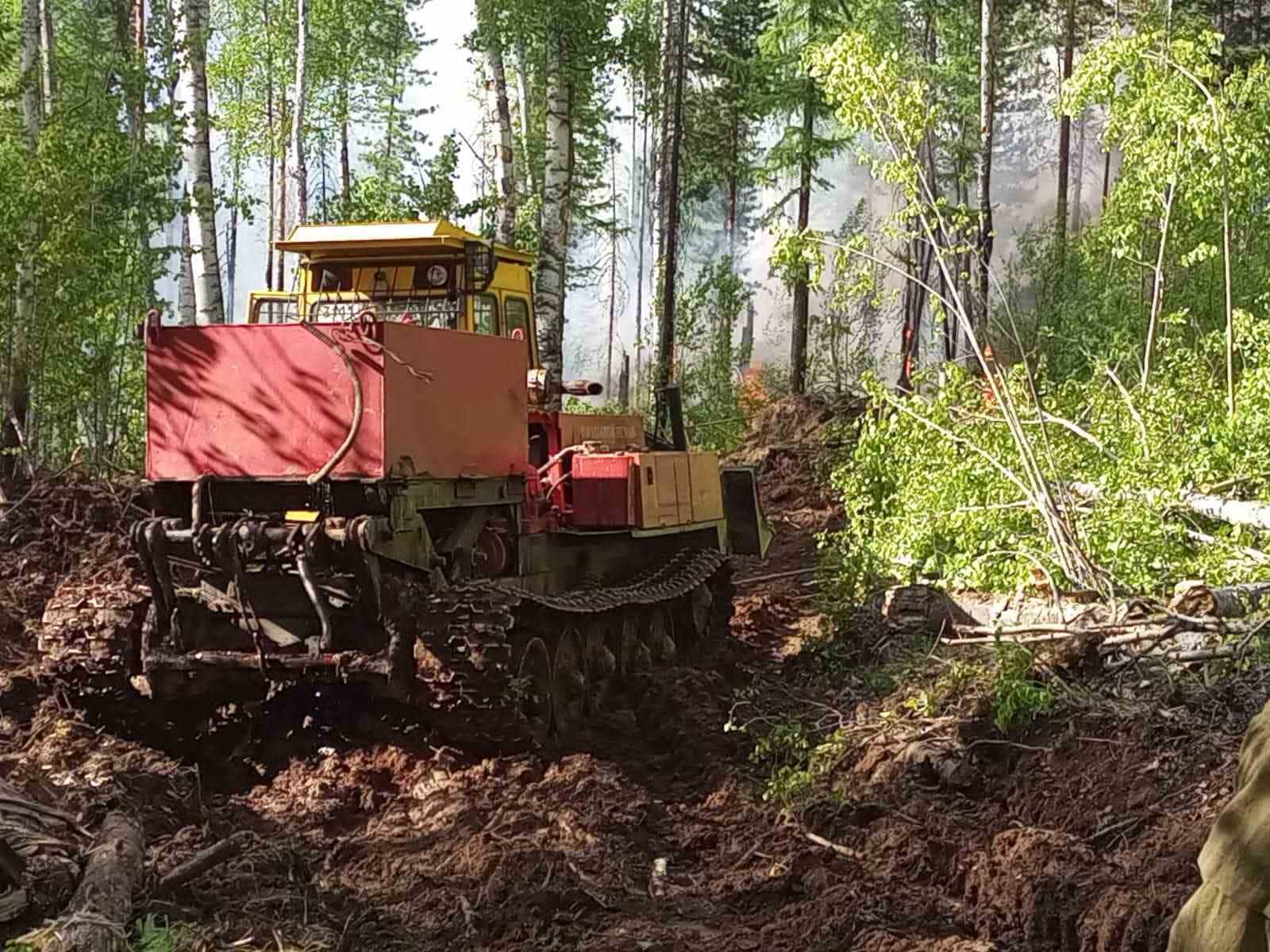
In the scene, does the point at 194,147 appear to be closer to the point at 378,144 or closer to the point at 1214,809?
the point at 1214,809

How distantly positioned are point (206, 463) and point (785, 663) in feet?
16.9

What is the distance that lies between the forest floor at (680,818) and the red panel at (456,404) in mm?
1625

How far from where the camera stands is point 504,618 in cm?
792

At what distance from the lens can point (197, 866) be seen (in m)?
5.60

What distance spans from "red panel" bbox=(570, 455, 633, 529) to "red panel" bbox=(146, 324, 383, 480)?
2.99m

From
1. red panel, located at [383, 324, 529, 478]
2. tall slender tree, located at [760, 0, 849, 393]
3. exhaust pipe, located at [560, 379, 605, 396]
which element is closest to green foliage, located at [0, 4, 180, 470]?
exhaust pipe, located at [560, 379, 605, 396]

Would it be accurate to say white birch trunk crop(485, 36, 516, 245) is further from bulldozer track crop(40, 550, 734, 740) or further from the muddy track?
→ the muddy track

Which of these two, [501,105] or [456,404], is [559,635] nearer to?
[456,404]

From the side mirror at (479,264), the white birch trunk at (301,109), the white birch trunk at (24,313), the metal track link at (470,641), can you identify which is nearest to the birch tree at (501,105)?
the white birch trunk at (24,313)

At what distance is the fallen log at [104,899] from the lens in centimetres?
452

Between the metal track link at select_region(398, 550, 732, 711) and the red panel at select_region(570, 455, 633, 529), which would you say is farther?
the red panel at select_region(570, 455, 633, 529)

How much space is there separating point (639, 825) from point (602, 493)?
3519mm

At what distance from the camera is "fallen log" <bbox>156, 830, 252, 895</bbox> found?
5.47 m

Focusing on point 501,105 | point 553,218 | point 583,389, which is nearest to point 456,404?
point 583,389
